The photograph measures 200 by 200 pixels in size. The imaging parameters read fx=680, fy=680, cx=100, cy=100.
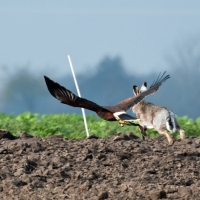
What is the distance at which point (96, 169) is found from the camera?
8.09 meters

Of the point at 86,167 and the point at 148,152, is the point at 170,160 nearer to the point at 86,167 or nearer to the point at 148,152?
the point at 148,152

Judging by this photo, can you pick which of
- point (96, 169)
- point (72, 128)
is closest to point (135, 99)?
point (96, 169)

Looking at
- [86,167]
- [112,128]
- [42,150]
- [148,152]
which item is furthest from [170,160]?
[112,128]

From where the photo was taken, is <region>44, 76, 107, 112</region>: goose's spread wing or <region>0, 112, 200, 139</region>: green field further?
<region>0, 112, 200, 139</region>: green field

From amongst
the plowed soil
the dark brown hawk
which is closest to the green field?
the plowed soil

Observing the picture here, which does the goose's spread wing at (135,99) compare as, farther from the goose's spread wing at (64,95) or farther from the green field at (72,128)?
the green field at (72,128)

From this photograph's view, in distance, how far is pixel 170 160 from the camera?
8633 mm

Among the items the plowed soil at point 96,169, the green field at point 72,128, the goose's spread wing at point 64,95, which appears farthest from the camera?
the green field at point 72,128

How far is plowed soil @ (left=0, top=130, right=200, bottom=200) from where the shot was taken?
727cm

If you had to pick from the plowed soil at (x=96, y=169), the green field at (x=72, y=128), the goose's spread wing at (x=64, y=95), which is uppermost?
the green field at (x=72, y=128)

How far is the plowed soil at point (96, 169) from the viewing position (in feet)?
23.8

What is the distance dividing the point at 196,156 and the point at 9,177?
8.97ft

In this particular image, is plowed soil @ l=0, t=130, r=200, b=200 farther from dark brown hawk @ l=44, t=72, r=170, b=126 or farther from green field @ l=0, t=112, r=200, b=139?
green field @ l=0, t=112, r=200, b=139

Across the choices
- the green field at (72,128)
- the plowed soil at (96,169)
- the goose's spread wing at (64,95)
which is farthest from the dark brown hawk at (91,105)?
the green field at (72,128)
